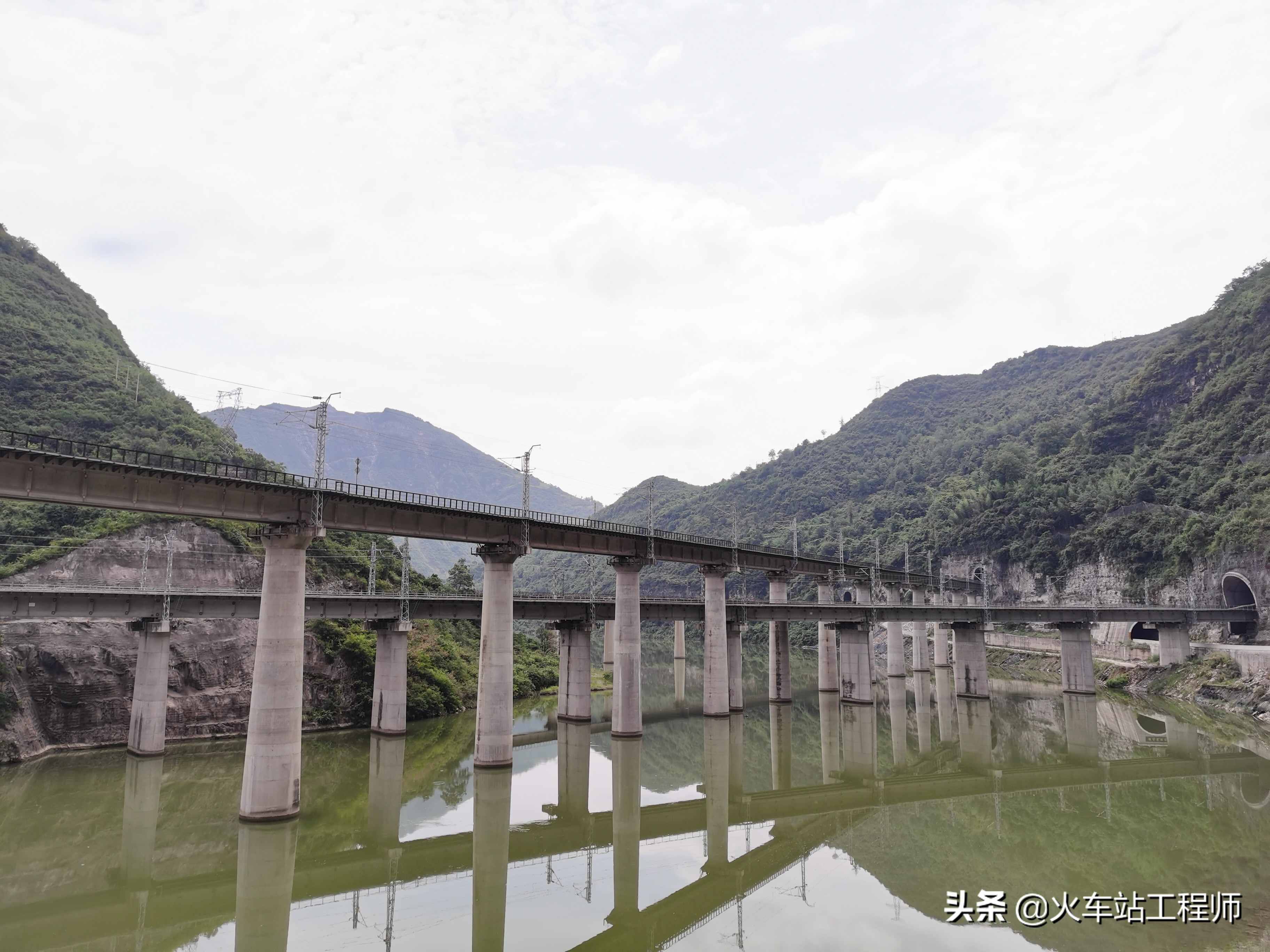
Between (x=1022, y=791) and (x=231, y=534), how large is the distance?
184 ft

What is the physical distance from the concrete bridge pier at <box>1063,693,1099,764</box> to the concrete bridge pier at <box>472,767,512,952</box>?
35.7m

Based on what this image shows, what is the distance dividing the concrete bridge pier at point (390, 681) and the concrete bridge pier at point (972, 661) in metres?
53.8

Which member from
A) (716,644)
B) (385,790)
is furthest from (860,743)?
(385,790)

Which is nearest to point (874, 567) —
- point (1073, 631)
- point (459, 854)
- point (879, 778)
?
point (1073, 631)

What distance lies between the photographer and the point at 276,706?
2998 cm

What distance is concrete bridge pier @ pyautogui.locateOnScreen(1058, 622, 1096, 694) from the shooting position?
76875 millimetres

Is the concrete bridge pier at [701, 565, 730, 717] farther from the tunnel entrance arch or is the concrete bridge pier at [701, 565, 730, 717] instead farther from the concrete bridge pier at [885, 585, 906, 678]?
the tunnel entrance arch

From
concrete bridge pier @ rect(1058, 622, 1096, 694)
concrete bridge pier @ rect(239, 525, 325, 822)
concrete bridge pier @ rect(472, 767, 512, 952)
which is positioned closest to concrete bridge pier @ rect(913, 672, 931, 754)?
concrete bridge pier @ rect(1058, 622, 1096, 694)

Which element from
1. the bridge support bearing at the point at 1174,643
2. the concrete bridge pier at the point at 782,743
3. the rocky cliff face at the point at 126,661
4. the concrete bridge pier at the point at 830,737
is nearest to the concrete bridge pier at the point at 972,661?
the concrete bridge pier at the point at 830,737

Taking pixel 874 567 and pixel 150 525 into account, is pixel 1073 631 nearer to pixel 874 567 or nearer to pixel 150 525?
pixel 874 567

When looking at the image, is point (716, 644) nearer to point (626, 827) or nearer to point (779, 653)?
point (779, 653)

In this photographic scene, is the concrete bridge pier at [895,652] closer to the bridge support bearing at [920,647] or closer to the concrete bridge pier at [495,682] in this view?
the bridge support bearing at [920,647]

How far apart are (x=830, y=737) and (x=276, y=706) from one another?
134 feet

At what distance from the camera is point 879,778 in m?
44.1
